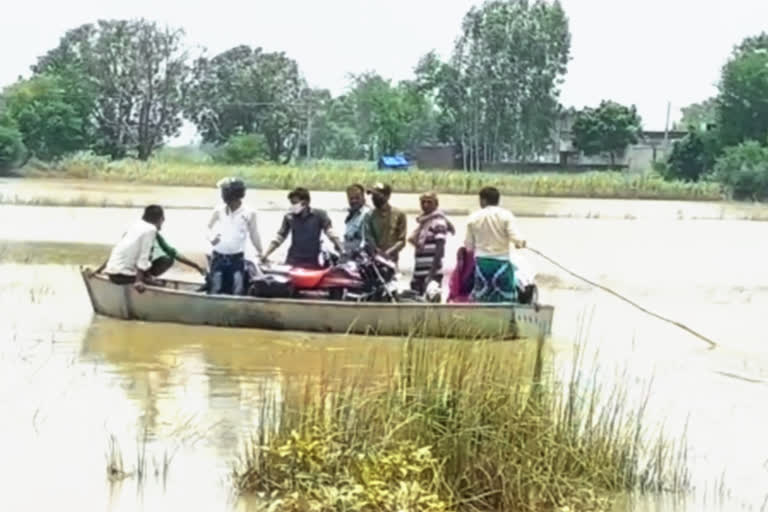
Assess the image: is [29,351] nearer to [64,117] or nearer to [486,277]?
[486,277]

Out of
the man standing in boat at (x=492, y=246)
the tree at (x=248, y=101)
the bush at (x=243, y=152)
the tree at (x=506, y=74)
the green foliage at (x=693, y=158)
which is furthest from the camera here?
the tree at (x=248, y=101)

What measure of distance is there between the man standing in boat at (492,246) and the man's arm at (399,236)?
0.89m

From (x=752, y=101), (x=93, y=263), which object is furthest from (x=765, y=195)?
(x=93, y=263)

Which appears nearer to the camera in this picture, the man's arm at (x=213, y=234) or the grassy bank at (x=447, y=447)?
the grassy bank at (x=447, y=447)

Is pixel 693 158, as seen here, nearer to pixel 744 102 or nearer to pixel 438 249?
pixel 744 102

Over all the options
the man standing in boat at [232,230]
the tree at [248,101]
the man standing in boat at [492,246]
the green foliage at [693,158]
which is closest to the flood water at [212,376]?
the man standing in boat at [232,230]

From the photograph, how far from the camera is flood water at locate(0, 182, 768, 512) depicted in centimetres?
829

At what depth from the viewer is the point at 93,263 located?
22.9 m

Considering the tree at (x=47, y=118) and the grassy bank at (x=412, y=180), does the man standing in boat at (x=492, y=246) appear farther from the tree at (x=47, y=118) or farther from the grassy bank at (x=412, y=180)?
Result: the tree at (x=47, y=118)

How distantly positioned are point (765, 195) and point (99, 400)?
172 feet

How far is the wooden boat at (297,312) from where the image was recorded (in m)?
13.4

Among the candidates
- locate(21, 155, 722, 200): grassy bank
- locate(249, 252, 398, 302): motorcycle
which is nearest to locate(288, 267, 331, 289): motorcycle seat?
locate(249, 252, 398, 302): motorcycle

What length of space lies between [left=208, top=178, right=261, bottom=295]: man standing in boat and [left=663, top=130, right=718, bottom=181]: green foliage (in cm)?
5510

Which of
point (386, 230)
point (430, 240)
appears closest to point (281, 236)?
point (386, 230)
